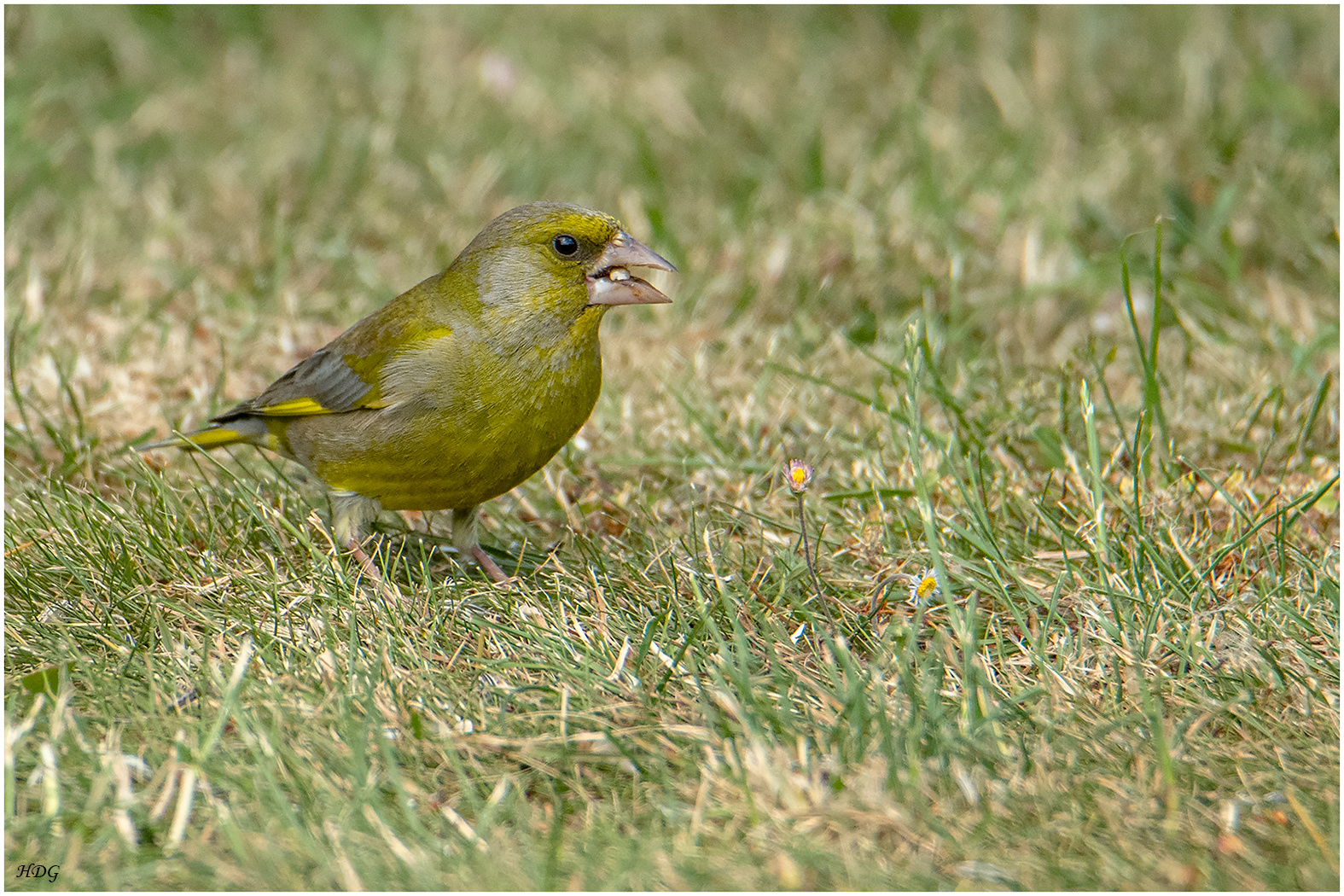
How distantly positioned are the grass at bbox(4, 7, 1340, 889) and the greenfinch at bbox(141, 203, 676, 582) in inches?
8.2

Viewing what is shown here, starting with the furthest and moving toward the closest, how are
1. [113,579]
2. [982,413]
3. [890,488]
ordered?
[982,413] < [890,488] < [113,579]

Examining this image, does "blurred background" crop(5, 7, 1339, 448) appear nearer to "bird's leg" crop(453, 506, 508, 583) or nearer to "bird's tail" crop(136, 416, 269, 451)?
"bird's tail" crop(136, 416, 269, 451)

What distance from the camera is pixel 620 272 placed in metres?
4.22

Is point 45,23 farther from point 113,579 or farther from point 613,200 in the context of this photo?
point 113,579

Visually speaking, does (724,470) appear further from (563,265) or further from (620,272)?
(563,265)

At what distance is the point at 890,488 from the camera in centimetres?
437

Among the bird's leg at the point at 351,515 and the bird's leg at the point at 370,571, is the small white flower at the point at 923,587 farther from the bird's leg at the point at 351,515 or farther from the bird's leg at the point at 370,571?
the bird's leg at the point at 351,515

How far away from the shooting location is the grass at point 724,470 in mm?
2865

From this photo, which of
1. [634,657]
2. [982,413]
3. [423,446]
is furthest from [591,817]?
[982,413]

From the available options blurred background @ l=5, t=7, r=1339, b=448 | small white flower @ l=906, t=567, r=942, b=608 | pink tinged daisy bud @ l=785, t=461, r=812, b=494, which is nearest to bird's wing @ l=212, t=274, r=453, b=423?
blurred background @ l=5, t=7, r=1339, b=448

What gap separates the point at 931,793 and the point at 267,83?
6156 mm

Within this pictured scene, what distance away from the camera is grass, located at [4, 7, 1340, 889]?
2865mm

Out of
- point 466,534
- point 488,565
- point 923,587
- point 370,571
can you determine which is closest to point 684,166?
point 466,534

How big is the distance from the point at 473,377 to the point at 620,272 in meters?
0.51
